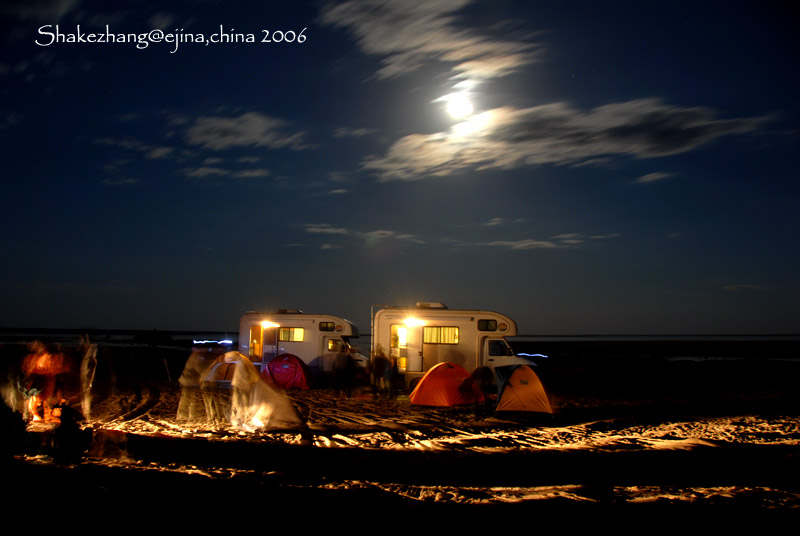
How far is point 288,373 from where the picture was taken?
17859mm

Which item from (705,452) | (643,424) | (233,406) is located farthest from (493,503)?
(233,406)

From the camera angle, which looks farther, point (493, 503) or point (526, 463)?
point (526, 463)

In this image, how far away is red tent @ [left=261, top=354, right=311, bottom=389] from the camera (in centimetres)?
1778

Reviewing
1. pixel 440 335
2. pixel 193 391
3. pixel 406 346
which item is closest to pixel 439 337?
pixel 440 335

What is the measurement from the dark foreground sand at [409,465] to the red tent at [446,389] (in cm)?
50

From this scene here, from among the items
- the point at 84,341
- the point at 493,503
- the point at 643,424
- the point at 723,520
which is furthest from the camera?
the point at 84,341

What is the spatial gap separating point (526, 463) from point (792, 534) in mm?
3562

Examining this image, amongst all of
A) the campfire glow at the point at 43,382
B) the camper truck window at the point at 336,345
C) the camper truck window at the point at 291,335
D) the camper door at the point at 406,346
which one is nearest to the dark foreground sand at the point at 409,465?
the campfire glow at the point at 43,382

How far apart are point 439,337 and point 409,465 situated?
9.36m

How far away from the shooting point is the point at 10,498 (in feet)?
19.9

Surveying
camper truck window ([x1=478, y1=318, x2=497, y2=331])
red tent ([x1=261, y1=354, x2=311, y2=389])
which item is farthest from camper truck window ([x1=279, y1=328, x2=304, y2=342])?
camper truck window ([x1=478, y1=318, x2=497, y2=331])

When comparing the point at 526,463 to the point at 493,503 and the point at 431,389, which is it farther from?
the point at 431,389

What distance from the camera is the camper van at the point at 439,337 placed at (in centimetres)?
1723

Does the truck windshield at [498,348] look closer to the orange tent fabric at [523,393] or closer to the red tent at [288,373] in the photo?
the orange tent fabric at [523,393]
